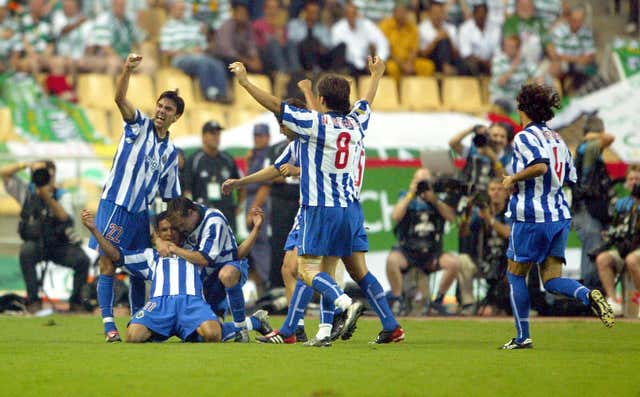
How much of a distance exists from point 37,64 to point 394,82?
571cm

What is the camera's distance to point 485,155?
15.4m

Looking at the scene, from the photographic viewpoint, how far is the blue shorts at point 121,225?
36.7 feet

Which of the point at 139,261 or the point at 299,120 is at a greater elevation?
→ the point at 299,120

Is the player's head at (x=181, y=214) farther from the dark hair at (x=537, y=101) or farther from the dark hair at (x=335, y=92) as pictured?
the dark hair at (x=537, y=101)

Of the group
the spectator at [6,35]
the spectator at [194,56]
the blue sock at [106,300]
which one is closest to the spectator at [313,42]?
the spectator at [194,56]

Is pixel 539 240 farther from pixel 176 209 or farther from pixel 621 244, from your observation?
pixel 621 244

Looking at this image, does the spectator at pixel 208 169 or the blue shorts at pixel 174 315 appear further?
the spectator at pixel 208 169

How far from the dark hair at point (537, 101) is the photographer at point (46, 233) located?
678cm

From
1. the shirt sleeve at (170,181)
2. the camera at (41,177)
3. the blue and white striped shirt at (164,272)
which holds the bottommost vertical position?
the blue and white striped shirt at (164,272)

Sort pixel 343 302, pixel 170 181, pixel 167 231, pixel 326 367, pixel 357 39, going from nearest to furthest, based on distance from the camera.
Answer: pixel 326 367 < pixel 343 302 < pixel 167 231 < pixel 170 181 < pixel 357 39

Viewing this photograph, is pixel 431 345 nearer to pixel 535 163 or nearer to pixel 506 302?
pixel 535 163

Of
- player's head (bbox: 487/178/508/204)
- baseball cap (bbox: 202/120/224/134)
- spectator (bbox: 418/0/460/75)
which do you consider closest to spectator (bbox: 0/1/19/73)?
baseball cap (bbox: 202/120/224/134)

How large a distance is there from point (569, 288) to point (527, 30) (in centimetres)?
1387

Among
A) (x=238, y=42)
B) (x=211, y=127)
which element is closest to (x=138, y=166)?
(x=211, y=127)
